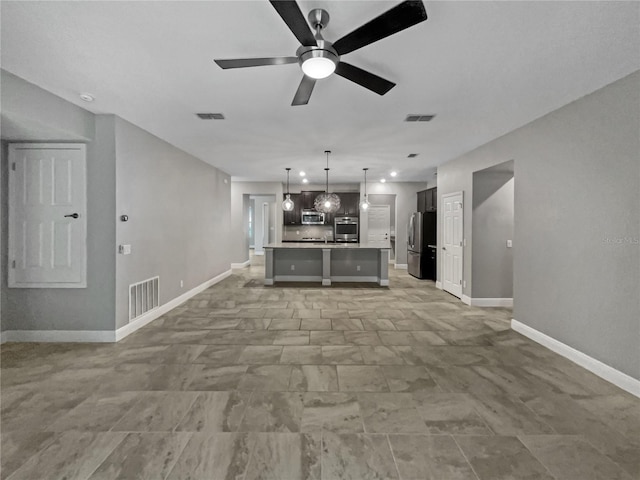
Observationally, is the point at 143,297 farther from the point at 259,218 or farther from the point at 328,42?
the point at 259,218

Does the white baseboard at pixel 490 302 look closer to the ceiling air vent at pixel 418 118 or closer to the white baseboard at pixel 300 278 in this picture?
the ceiling air vent at pixel 418 118

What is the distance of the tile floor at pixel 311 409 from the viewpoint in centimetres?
179

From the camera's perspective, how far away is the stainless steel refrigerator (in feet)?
25.4

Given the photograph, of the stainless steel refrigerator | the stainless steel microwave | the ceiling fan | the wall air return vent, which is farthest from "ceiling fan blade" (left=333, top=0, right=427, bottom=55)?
the stainless steel microwave

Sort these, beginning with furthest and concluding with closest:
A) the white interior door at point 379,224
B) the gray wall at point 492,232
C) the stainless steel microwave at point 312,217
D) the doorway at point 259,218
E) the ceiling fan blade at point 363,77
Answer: the doorway at point 259,218, the white interior door at point 379,224, the stainless steel microwave at point 312,217, the gray wall at point 492,232, the ceiling fan blade at point 363,77

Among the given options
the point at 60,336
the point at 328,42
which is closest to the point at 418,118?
the point at 328,42

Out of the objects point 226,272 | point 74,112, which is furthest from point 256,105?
point 226,272

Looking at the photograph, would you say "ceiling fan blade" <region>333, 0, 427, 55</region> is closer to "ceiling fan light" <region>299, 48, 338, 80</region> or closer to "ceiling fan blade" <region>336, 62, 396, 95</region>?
"ceiling fan light" <region>299, 48, 338, 80</region>

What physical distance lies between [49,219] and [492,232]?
6.53 metres

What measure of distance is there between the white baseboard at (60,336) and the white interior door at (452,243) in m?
5.70

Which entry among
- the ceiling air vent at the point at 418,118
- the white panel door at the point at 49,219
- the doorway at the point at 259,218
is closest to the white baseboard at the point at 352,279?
the ceiling air vent at the point at 418,118

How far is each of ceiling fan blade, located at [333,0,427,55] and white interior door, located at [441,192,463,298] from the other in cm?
458

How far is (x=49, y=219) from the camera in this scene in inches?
143

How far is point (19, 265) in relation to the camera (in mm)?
3625
